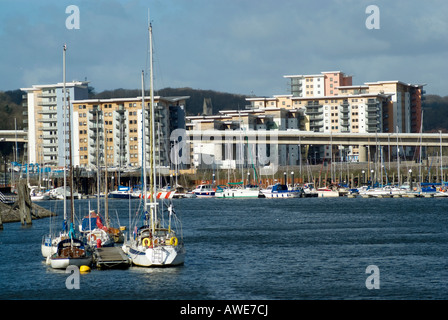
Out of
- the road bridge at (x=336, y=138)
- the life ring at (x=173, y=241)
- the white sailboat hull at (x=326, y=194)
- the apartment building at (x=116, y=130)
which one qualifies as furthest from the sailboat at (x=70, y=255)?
the apartment building at (x=116, y=130)

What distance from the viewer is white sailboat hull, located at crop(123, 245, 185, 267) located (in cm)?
3947

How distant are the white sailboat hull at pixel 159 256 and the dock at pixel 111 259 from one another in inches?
41.9

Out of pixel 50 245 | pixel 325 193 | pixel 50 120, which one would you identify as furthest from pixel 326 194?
pixel 50 245

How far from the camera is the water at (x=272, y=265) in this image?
114ft

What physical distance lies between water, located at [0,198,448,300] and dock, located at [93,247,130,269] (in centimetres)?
67

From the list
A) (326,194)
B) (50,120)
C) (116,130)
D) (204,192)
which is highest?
(50,120)

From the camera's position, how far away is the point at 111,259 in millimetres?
42188

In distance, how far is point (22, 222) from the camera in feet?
243

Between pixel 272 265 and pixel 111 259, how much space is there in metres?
9.34

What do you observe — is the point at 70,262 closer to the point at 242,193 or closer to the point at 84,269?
the point at 84,269

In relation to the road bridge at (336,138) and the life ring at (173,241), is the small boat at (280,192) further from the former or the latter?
the life ring at (173,241)

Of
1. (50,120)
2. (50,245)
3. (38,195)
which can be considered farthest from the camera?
(50,120)

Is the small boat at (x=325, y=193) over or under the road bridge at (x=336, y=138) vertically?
under
